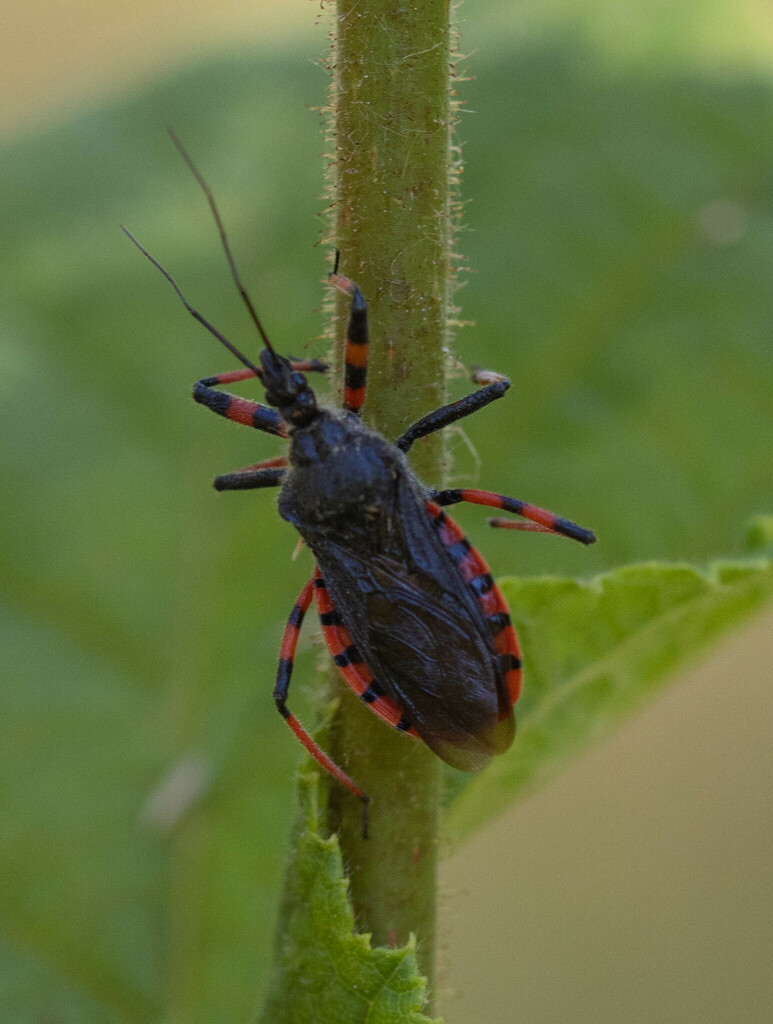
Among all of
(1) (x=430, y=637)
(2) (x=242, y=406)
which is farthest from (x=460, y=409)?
(2) (x=242, y=406)

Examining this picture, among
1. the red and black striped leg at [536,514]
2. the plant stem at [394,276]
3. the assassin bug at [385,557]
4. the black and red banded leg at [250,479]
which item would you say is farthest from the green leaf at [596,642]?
the black and red banded leg at [250,479]

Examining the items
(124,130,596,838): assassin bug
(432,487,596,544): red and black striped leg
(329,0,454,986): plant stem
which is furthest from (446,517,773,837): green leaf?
(329,0,454,986): plant stem

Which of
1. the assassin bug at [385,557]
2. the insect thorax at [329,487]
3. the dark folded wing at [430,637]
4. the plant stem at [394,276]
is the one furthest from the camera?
the insect thorax at [329,487]

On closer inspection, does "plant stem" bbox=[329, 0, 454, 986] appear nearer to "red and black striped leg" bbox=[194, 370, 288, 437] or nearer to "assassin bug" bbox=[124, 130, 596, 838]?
"assassin bug" bbox=[124, 130, 596, 838]

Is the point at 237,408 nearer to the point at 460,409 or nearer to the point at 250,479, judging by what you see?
the point at 250,479

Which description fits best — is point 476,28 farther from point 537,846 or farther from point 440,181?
point 537,846

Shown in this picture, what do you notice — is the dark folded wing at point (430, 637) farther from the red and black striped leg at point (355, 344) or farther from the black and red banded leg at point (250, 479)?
the red and black striped leg at point (355, 344)
